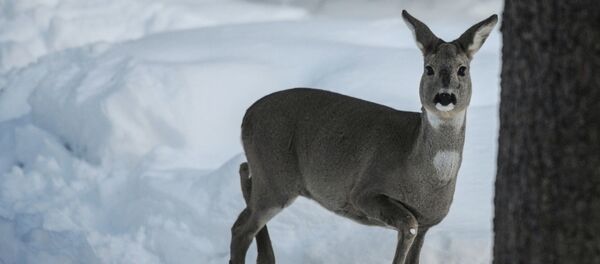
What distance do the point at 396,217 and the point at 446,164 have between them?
339 millimetres

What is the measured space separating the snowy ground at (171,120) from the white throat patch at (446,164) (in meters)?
1.21

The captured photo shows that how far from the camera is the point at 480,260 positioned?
7.74 metres

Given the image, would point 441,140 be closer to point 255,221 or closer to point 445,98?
point 445,98

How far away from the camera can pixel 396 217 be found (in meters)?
6.61

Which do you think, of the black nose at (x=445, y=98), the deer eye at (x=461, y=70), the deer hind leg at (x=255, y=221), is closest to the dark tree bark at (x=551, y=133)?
the black nose at (x=445, y=98)

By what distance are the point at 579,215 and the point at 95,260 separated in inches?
168

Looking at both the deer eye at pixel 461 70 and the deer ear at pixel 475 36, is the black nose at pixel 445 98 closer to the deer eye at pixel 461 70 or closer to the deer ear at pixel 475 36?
→ the deer eye at pixel 461 70

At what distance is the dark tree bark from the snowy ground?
3258mm

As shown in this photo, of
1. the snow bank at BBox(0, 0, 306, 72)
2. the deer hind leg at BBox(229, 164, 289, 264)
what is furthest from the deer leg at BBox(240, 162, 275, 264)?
the snow bank at BBox(0, 0, 306, 72)

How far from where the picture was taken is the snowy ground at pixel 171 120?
8297 millimetres

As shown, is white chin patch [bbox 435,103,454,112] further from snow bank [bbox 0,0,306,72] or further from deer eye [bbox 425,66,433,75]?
snow bank [bbox 0,0,306,72]

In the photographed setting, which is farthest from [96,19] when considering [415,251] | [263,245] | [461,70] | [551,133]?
[551,133]

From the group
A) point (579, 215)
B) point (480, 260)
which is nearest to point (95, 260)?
point (480, 260)

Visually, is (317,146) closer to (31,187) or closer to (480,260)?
(480,260)
